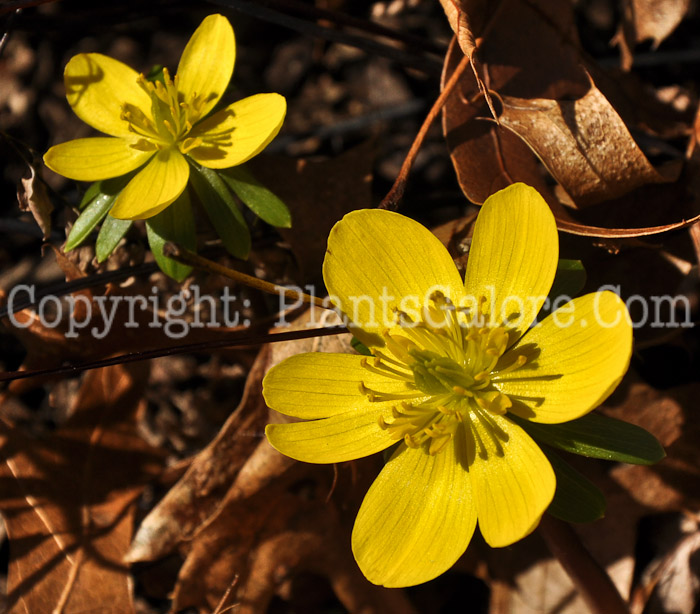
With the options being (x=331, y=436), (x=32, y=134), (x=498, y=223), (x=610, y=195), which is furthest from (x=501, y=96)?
(x=32, y=134)

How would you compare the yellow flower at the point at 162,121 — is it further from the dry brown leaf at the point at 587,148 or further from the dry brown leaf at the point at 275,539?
the dry brown leaf at the point at 587,148

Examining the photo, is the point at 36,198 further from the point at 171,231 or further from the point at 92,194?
the point at 171,231

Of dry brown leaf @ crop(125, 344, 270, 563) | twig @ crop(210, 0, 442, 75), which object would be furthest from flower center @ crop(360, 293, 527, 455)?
twig @ crop(210, 0, 442, 75)

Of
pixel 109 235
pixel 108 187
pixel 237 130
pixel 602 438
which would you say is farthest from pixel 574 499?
pixel 108 187

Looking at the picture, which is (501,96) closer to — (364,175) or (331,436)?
(364,175)

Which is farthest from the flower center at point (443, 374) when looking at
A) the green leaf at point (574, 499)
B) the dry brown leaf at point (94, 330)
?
the dry brown leaf at point (94, 330)

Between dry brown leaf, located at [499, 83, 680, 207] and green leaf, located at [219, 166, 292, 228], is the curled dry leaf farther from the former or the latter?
green leaf, located at [219, 166, 292, 228]
